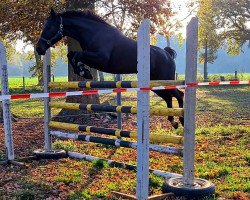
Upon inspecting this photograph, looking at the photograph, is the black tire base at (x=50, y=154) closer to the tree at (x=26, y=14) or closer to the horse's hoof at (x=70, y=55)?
the horse's hoof at (x=70, y=55)

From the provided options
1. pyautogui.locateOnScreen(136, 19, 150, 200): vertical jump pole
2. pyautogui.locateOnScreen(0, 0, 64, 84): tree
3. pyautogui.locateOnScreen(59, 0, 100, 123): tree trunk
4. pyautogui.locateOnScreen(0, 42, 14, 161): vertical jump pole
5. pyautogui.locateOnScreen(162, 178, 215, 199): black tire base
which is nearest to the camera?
pyautogui.locateOnScreen(136, 19, 150, 200): vertical jump pole

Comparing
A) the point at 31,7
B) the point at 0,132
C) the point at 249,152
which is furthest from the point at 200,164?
the point at 31,7

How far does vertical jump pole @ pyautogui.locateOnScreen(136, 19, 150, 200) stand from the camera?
442 cm

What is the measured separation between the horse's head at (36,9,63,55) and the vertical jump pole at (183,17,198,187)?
3.13m

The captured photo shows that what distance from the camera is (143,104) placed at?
4.45m

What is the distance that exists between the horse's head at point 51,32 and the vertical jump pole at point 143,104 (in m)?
3.04

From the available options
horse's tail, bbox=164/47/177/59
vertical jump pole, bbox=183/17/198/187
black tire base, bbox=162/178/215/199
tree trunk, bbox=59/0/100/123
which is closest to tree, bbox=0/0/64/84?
tree trunk, bbox=59/0/100/123

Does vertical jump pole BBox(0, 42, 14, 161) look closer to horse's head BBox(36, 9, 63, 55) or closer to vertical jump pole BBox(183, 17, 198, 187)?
horse's head BBox(36, 9, 63, 55)

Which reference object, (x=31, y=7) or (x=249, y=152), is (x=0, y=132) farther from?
(x=249, y=152)

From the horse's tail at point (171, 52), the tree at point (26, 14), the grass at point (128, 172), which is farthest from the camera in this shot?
the tree at point (26, 14)

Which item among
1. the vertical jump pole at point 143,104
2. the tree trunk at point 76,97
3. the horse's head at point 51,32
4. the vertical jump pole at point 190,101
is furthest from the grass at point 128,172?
the tree trunk at point 76,97

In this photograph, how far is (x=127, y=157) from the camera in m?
7.32

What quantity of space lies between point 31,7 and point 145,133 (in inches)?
358

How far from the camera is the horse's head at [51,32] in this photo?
23.1 ft
